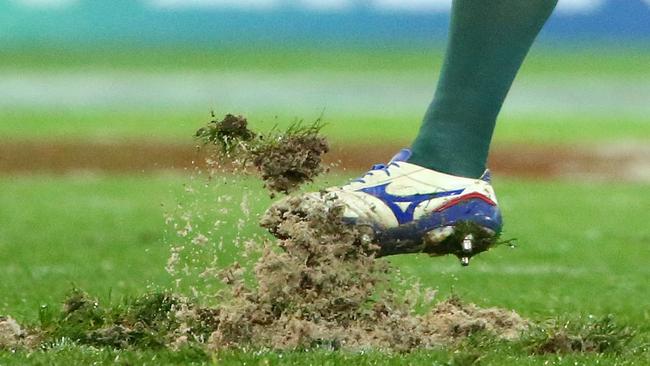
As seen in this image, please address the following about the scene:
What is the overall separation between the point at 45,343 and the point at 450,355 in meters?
1.06

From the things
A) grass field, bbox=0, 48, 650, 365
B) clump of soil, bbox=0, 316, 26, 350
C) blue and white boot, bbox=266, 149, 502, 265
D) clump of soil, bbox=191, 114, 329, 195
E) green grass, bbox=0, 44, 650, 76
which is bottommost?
green grass, bbox=0, 44, 650, 76

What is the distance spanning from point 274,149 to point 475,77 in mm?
612

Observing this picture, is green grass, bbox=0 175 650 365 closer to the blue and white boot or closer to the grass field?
the grass field

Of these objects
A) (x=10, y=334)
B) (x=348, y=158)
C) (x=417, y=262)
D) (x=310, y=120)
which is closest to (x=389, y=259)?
(x=10, y=334)

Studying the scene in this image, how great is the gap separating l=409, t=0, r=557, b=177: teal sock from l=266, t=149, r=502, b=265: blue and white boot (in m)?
0.09

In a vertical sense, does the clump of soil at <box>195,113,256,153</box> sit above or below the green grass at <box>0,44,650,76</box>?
above

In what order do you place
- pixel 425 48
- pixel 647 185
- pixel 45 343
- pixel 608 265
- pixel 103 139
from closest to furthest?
1. pixel 45 343
2. pixel 608 265
3. pixel 647 185
4. pixel 103 139
5. pixel 425 48

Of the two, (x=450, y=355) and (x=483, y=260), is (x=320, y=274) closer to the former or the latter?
(x=450, y=355)

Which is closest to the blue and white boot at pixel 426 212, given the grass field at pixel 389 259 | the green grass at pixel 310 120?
the grass field at pixel 389 259

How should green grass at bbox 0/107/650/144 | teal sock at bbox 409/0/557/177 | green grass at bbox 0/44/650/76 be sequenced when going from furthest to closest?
green grass at bbox 0/44/650/76 < green grass at bbox 0/107/650/144 < teal sock at bbox 409/0/557/177

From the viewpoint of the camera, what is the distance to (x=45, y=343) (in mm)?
3730

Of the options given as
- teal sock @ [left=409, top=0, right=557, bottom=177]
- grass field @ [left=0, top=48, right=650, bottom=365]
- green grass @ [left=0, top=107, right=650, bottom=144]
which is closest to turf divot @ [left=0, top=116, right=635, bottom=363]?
grass field @ [left=0, top=48, right=650, bottom=365]

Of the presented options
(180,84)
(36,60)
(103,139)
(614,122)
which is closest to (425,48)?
(36,60)

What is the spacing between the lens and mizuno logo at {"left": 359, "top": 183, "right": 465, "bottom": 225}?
3914 mm
